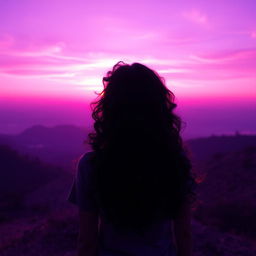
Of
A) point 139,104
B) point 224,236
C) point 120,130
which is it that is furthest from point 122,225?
point 224,236

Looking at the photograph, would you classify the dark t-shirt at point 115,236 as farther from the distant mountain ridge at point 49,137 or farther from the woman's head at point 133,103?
the distant mountain ridge at point 49,137

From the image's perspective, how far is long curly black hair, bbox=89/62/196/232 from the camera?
2115 mm

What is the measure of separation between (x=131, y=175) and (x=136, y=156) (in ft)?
0.32

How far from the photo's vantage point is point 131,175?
2125mm

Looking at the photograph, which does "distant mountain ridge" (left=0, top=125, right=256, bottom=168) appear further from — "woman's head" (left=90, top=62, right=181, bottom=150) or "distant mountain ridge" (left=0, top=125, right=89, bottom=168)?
"woman's head" (left=90, top=62, right=181, bottom=150)

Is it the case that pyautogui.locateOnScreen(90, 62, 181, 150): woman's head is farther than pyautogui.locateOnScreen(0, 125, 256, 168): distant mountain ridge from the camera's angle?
No

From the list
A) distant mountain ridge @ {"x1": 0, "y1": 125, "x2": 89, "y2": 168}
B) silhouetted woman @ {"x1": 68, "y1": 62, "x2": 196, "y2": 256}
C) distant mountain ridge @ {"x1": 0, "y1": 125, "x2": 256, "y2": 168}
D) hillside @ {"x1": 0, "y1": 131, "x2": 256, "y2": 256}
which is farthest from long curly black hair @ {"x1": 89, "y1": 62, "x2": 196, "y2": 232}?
distant mountain ridge @ {"x1": 0, "y1": 125, "x2": 89, "y2": 168}

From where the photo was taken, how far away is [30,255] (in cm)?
725

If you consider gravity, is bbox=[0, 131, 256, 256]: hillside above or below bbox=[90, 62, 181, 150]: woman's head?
below

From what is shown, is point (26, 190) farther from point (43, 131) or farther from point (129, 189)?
point (43, 131)

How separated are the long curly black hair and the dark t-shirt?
0.14 ft

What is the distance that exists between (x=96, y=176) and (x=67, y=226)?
22.4ft

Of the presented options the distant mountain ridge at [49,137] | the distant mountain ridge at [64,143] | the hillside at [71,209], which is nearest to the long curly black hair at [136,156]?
the hillside at [71,209]

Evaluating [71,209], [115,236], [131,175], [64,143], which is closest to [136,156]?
[131,175]
